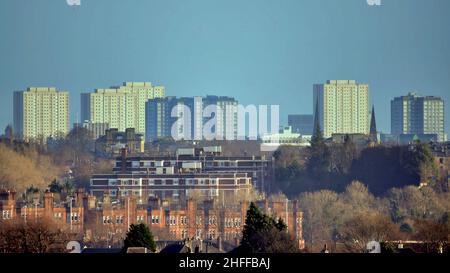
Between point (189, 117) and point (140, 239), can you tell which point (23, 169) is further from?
point (140, 239)

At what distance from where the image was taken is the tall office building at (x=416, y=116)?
9456 cm

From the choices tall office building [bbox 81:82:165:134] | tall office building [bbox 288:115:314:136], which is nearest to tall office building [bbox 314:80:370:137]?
tall office building [bbox 288:115:314:136]

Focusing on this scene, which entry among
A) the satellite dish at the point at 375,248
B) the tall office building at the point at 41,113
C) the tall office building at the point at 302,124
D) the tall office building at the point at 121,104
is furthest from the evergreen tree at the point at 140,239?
the tall office building at the point at 121,104

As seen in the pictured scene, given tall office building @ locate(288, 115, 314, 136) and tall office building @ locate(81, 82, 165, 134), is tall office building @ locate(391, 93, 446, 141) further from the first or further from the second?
tall office building @ locate(81, 82, 165, 134)

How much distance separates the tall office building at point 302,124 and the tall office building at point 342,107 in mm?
832

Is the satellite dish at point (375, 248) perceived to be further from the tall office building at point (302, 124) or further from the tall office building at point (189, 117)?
the tall office building at point (189, 117)

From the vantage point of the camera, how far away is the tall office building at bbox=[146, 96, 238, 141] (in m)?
97.8

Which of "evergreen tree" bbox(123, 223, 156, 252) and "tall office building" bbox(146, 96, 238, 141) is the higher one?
"tall office building" bbox(146, 96, 238, 141)

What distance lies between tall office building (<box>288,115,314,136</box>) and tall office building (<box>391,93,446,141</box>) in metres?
4.21

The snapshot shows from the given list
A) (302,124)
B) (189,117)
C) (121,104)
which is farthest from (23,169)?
(121,104)

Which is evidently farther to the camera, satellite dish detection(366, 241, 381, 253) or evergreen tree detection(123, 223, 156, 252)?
evergreen tree detection(123, 223, 156, 252)

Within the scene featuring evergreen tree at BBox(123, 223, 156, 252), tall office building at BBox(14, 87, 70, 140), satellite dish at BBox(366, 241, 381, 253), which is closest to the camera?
satellite dish at BBox(366, 241, 381, 253)

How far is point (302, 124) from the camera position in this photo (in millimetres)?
98750
